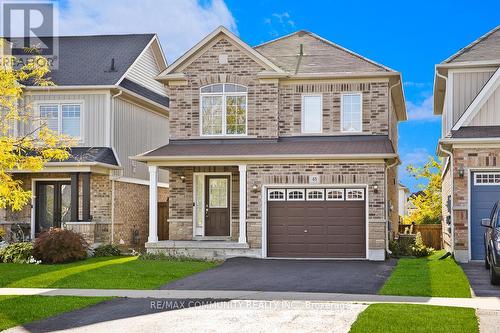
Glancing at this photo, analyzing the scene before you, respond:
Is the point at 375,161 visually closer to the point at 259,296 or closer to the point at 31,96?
the point at 259,296

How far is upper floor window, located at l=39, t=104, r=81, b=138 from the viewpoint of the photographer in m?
27.8

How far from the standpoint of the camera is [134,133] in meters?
30.0

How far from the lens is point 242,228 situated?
23.9 m

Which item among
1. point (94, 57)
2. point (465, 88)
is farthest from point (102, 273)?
point (465, 88)

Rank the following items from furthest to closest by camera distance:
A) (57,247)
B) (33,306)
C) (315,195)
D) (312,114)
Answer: (312,114) < (315,195) < (57,247) < (33,306)

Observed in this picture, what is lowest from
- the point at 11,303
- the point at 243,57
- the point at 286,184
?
the point at 11,303

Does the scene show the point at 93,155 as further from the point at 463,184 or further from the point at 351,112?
the point at 463,184

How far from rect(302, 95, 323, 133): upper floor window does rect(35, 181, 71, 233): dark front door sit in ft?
29.7

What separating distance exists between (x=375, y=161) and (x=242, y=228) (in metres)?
4.65

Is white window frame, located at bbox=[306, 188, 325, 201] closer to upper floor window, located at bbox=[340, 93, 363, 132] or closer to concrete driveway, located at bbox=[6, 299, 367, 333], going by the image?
upper floor window, located at bbox=[340, 93, 363, 132]

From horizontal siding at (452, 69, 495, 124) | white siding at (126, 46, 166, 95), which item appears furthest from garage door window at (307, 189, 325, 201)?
white siding at (126, 46, 166, 95)

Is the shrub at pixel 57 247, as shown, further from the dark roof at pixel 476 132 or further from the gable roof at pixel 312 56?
the dark roof at pixel 476 132


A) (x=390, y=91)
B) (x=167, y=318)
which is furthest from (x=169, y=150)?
(x=167, y=318)

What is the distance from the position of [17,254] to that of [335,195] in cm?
1026
